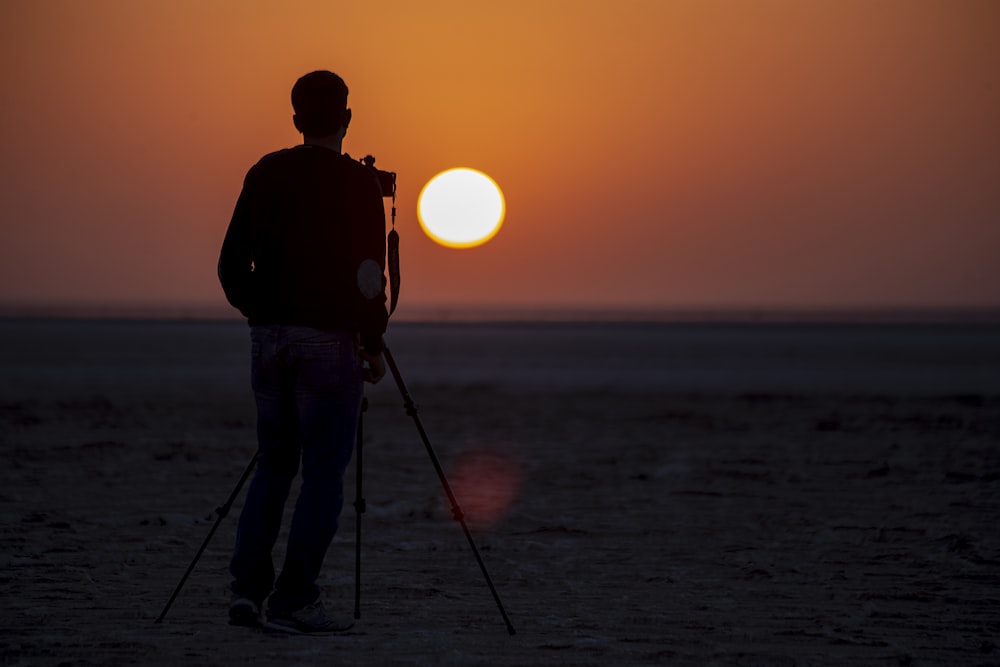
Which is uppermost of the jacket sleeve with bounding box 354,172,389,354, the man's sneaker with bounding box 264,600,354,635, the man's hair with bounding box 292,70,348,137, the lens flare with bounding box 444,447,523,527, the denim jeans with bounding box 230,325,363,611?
the man's hair with bounding box 292,70,348,137

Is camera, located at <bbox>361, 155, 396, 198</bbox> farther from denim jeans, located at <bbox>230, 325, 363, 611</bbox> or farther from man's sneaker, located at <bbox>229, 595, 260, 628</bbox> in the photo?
man's sneaker, located at <bbox>229, 595, 260, 628</bbox>

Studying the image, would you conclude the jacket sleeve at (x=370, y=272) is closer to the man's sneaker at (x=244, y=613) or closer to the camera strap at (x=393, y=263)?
the camera strap at (x=393, y=263)

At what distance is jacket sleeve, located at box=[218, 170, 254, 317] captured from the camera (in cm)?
470

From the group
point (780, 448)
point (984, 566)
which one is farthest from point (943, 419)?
point (984, 566)

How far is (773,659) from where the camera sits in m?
4.41

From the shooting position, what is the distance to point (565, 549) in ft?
21.9

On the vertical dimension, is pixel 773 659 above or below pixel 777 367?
above

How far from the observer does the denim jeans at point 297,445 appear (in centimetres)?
463

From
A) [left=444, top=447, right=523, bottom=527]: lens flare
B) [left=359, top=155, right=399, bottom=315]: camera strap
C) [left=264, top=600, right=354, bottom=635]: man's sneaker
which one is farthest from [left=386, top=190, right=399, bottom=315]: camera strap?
[left=444, top=447, right=523, bottom=527]: lens flare

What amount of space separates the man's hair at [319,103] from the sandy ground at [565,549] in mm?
2085

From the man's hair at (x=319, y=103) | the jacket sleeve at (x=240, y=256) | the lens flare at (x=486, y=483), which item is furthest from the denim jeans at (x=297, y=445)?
the lens flare at (x=486, y=483)

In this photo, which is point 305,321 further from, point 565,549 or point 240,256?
point 565,549

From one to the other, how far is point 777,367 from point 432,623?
104 ft

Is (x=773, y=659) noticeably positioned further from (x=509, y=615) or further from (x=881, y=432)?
(x=881, y=432)
